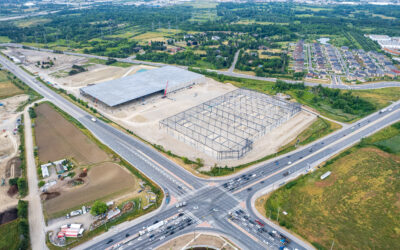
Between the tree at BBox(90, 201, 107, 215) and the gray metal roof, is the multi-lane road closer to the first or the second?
the tree at BBox(90, 201, 107, 215)

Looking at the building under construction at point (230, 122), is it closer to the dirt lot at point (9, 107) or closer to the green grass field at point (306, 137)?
the green grass field at point (306, 137)

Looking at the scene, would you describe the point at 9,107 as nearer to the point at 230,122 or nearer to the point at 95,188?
the point at 95,188

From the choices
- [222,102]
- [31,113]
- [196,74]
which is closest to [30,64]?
[31,113]

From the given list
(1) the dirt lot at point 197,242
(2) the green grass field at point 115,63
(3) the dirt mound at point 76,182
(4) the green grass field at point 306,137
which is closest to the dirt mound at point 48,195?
(3) the dirt mound at point 76,182

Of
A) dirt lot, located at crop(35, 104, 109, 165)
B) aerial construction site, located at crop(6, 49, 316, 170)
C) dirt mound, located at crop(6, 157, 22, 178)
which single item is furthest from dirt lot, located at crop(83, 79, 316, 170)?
dirt mound, located at crop(6, 157, 22, 178)

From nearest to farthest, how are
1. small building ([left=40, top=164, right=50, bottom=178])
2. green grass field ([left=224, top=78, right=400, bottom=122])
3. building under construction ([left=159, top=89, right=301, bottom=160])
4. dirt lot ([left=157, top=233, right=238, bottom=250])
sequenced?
dirt lot ([left=157, top=233, right=238, bottom=250]) → small building ([left=40, top=164, right=50, bottom=178]) → building under construction ([left=159, top=89, right=301, bottom=160]) → green grass field ([left=224, top=78, right=400, bottom=122])

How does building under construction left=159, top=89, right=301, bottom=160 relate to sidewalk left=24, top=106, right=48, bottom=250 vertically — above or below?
above

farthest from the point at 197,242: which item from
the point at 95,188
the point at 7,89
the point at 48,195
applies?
the point at 7,89
